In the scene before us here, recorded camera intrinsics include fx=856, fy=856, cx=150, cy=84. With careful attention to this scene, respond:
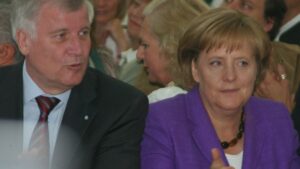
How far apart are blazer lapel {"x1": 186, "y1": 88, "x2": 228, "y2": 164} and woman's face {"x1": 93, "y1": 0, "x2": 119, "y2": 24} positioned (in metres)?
2.93

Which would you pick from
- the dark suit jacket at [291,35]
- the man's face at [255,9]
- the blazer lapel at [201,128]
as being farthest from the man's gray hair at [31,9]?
the dark suit jacket at [291,35]

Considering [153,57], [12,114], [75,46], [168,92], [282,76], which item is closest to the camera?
[75,46]

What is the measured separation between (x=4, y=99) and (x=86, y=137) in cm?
38

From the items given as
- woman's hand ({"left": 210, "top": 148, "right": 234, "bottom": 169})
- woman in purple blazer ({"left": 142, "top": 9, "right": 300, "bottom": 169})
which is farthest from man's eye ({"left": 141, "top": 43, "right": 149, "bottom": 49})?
woman's hand ({"left": 210, "top": 148, "right": 234, "bottom": 169})

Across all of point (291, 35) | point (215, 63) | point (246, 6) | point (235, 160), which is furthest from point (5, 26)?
point (291, 35)

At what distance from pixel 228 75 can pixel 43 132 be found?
2.51 ft

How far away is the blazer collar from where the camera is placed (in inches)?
136

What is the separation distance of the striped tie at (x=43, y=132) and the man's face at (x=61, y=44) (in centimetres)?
10

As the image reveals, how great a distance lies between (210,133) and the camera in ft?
11.4

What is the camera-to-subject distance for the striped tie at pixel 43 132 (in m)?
3.33

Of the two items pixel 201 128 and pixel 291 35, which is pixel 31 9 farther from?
→ pixel 291 35

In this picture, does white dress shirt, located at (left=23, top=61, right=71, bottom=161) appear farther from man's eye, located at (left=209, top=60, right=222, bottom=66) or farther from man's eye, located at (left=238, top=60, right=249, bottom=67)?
man's eye, located at (left=238, top=60, right=249, bottom=67)

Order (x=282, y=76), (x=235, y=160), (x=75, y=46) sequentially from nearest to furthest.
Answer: (x=75, y=46) < (x=235, y=160) < (x=282, y=76)

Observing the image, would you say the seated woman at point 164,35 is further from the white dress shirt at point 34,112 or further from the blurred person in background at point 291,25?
the blurred person in background at point 291,25
